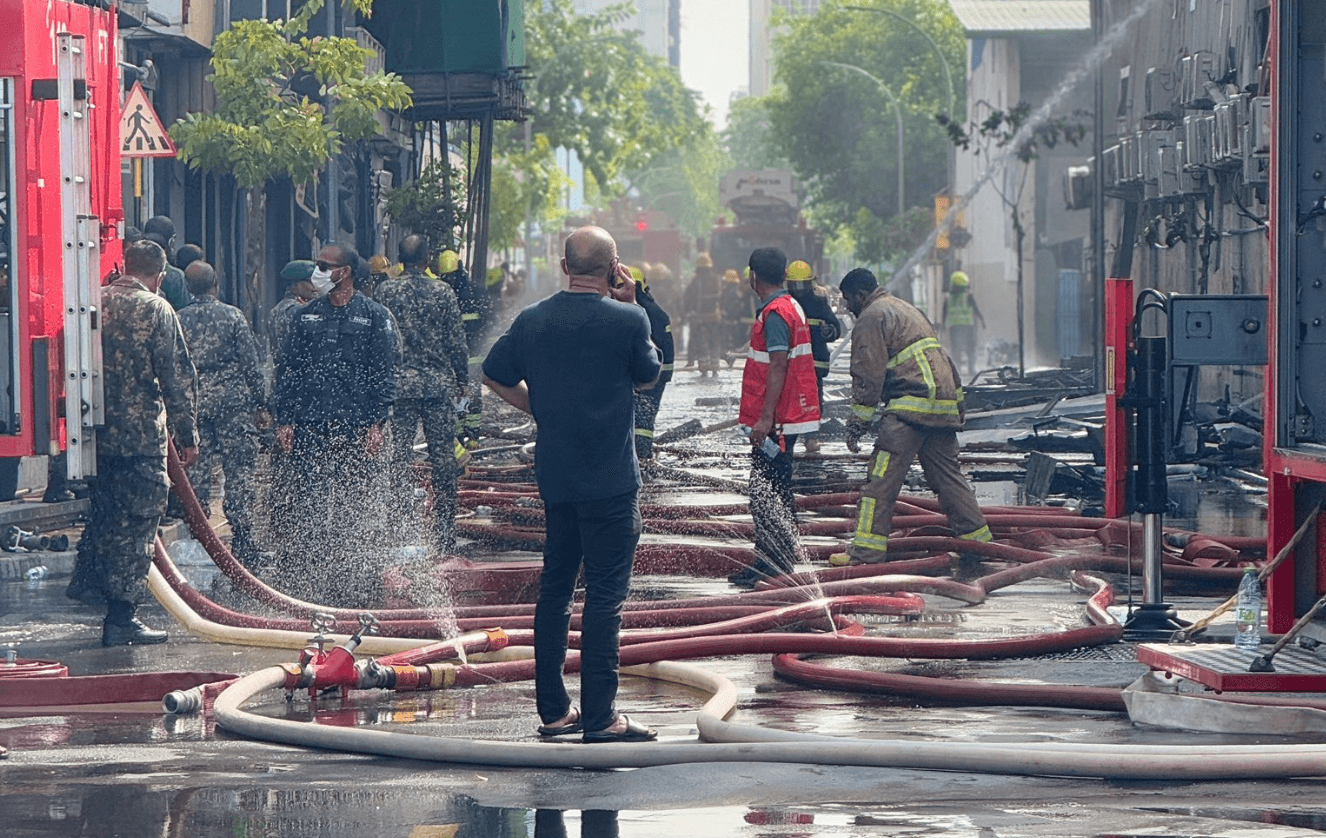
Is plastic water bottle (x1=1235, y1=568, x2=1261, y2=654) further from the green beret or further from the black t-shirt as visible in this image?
the green beret

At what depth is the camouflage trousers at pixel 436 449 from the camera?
12.3 meters

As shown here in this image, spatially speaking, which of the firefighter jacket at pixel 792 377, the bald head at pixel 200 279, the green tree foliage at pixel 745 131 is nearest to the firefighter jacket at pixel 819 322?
the bald head at pixel 200 279

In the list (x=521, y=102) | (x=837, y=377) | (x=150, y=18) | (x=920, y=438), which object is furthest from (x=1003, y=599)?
(x=837, y=377)

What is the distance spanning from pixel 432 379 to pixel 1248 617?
6111 millimetres

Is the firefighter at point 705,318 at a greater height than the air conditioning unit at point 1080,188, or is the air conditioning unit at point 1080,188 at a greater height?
the air conditioning unit at point 1080,188

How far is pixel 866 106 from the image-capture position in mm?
72188

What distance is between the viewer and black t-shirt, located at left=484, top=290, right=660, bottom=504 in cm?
663

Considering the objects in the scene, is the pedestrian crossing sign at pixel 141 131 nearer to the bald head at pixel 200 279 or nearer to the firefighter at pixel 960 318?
the bald head at pixel 200 279

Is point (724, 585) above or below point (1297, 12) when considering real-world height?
below

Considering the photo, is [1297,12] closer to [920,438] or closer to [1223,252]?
[920,438]

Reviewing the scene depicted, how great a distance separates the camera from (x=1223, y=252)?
22.3 metres

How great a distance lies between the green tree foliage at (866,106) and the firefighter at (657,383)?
2074 inches

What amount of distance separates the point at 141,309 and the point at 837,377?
24735mm

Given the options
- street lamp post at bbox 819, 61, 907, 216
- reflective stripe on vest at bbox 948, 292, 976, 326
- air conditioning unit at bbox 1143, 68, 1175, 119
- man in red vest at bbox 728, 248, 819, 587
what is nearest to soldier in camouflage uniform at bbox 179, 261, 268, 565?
man in red vest at bbox 728, 248, 819, 587
